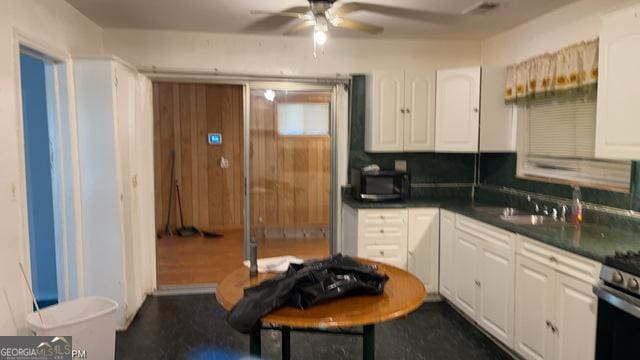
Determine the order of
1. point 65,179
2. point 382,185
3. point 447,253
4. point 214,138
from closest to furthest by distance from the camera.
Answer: point 65,179 → point 447,253 → point 382,185 → point 214,138

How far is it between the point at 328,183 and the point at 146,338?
2.17m

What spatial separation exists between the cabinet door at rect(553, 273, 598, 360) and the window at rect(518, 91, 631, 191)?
935 millimetres

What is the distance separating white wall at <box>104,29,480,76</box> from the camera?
4031mm

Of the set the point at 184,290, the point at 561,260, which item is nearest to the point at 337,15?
the point at 561,260

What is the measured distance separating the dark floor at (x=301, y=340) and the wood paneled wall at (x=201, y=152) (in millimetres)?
2943

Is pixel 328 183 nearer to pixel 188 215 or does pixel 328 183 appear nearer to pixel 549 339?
pixel 549 339

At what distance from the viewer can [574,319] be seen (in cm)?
235

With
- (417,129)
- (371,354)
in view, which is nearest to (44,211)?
(371,354)

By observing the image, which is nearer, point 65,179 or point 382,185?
point 65,179

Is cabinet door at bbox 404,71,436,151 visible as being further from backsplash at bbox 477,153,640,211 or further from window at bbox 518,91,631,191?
window at bbox 518,91,631,191

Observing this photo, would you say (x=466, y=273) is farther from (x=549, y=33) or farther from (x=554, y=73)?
(x=549, y=33)

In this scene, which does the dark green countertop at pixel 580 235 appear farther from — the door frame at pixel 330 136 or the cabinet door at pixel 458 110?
the door frame at pixel 330 136

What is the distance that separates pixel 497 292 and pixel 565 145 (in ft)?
4.15

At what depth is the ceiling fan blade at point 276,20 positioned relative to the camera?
3.29m
